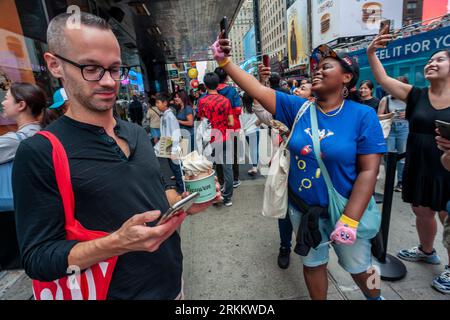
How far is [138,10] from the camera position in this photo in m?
8.19

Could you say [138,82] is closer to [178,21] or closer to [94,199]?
[178,21]

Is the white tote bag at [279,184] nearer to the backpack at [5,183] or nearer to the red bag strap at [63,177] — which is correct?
the red bag strap at [63,177]

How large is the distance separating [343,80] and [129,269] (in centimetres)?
182

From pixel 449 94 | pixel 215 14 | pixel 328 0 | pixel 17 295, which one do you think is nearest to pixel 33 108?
pixel 17 295

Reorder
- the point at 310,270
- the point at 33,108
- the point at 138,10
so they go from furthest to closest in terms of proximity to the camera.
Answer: the point at 138,10, the point at 33,108, the point at 310,270

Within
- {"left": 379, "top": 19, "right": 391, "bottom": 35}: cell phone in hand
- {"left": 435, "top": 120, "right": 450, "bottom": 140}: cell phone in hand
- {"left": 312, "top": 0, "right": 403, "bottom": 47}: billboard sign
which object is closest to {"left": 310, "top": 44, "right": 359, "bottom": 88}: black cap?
{"left": 379, "top": 19, "right": 391, "bottom": 35}: cell phone in hand

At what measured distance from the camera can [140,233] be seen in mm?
873

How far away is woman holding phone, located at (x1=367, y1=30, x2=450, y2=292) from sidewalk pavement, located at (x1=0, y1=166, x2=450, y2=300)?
0.45 metres

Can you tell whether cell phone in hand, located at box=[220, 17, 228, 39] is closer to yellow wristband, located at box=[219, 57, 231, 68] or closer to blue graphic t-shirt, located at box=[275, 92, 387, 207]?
yellow wristband, located at box=[219, 57, 231, 68]

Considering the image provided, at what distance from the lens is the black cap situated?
1.83 meters

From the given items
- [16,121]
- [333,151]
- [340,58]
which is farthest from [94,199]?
[16,121]

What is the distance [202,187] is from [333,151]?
948 millimetres

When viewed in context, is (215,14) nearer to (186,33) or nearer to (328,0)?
(186,33)

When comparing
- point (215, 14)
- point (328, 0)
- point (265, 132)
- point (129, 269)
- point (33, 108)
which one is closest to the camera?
point (129, 269)
